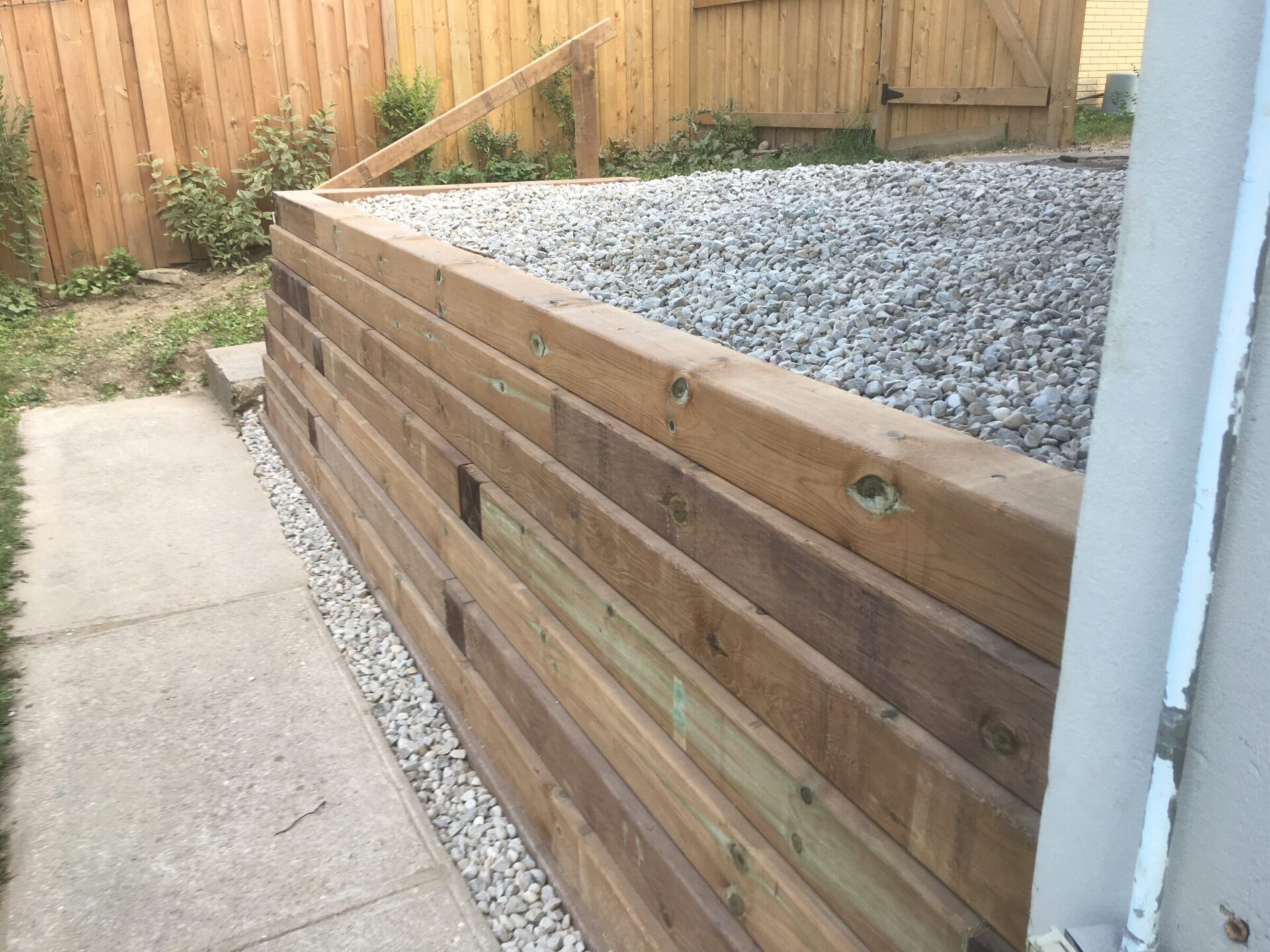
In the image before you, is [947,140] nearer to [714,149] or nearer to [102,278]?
[714,149]

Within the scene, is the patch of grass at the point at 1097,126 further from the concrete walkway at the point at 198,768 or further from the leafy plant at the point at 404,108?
the concrete walkway at the point at 198,768

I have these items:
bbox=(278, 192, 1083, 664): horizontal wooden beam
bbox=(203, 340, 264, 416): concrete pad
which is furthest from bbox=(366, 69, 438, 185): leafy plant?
bbox=(278, 192, 1083, 664): horizontal wooden beam

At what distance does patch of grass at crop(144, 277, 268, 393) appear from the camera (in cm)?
614

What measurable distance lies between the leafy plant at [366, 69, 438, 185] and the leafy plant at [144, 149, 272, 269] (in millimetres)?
1146

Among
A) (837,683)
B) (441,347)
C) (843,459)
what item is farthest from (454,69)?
(837,683)

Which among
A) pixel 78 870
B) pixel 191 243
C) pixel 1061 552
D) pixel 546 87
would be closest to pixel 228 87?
pixel 191 243

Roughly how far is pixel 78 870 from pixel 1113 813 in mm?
2340

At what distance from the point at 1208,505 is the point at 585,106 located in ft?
19.1

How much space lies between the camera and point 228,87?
7098 millimetres

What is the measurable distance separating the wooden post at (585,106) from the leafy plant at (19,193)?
3584mm

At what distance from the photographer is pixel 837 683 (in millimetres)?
1299

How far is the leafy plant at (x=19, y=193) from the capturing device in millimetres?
6375

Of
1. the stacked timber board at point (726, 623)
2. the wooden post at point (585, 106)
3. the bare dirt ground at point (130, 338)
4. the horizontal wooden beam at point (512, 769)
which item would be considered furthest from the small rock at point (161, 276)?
the stacked timber board at point (726, 623)

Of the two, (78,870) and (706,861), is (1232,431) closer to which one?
(706,861)
